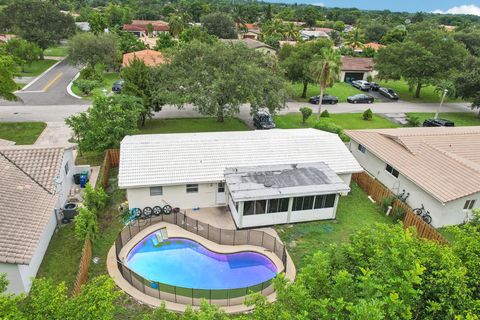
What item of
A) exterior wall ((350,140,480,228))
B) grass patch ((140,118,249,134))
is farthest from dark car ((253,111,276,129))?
exterior wall ((350,140,480,228))

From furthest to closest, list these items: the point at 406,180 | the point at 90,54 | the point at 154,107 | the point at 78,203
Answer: the point at 90,54 → the point at 154,107 → the point at 406,180 → the point at 78,203

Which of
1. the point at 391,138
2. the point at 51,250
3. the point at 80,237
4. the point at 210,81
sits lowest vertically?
the point at 51,250

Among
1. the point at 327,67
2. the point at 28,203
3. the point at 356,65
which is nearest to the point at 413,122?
the point at 327,67

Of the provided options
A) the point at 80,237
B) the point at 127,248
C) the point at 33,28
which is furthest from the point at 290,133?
the point at 33,28

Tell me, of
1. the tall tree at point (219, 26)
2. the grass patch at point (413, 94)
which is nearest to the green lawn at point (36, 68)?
the tall tree at point (219, 26)

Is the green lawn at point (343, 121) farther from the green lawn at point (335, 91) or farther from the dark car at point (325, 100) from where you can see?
the green lawn at point (335, 91)

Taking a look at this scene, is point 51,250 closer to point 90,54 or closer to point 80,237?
point 80,237

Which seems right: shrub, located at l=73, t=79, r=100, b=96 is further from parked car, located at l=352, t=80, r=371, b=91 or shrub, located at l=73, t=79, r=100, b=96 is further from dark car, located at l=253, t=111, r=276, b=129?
parked car, located at l=352, t=80, r=371, b=91
